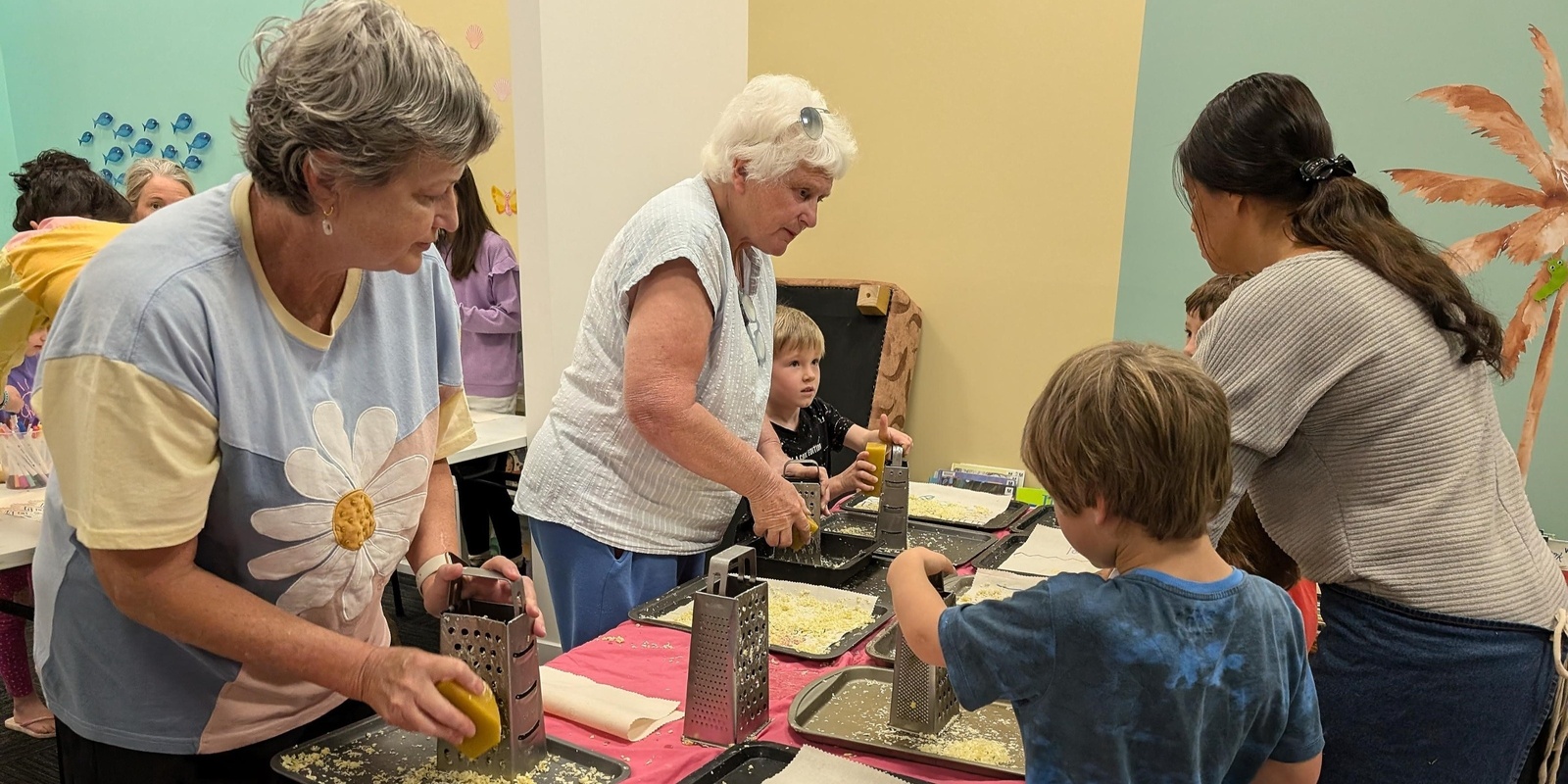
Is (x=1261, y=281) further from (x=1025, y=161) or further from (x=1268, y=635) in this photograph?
(x=1025, y=161)

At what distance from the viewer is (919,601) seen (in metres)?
1.19

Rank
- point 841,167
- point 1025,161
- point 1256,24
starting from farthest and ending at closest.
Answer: point 1025,161 < point 1256,24 < point 841,167

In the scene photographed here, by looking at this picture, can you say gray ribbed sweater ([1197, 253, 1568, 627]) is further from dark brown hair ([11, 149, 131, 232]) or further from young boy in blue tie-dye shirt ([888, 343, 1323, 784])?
dark brown hair ([11, 149, 131, 232])

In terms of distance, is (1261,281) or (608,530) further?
(608,530)

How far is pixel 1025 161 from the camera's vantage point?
12.0 ft

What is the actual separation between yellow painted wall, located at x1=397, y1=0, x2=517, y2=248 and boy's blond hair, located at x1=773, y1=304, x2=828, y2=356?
2180 millimetres

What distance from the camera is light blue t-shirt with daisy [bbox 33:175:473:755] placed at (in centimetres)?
99

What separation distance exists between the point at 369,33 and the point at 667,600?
1174 millimetres

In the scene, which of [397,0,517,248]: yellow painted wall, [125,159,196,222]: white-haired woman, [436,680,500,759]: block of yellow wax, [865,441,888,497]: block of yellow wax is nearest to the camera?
[436,680,500,759]: block of yellow wax

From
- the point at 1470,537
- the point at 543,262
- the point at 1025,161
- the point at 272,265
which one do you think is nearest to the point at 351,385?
the point at 272,265

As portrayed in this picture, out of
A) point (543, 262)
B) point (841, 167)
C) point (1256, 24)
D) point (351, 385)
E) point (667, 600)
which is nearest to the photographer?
point (351, 385)

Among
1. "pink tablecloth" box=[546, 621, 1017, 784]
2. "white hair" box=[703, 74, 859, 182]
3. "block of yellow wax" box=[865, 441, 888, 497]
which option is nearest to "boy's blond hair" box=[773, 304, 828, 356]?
"block of yellow wax" box=[865, 441, 888, 497]

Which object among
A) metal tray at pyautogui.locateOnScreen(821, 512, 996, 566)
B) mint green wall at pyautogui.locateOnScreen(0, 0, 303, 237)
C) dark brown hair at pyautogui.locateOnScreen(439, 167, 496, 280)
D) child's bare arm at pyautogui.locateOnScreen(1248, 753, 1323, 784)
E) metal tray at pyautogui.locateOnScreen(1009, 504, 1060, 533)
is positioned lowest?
metal tray at pyautogui.locateOnScreen(1009, 504, 1060, 533)

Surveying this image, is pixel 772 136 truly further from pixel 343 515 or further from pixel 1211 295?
pixel 1211 295
